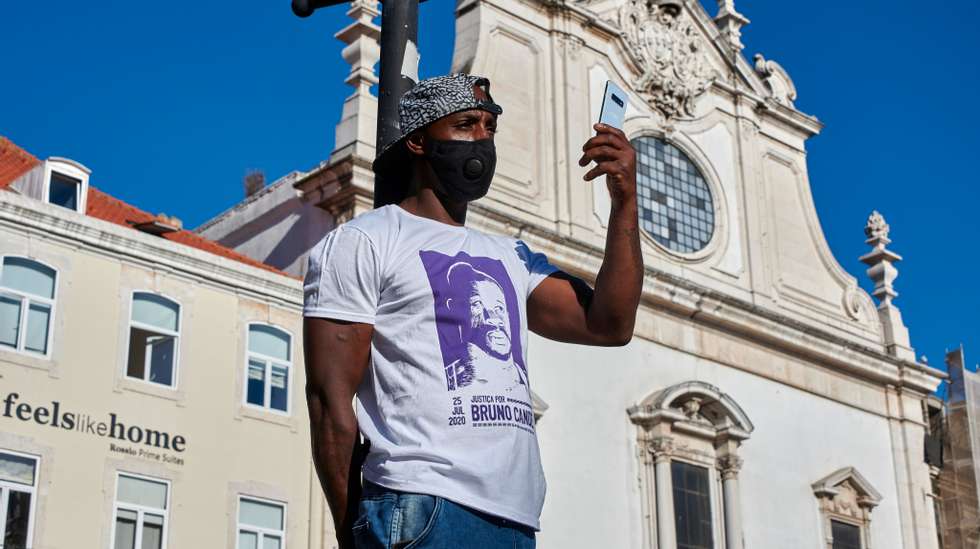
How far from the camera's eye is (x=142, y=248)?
55.3 feet

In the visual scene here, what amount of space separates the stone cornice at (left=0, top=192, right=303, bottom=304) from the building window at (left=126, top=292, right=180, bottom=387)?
0.45m

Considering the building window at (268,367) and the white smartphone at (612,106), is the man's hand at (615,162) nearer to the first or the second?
the white smartphone at (612,106)

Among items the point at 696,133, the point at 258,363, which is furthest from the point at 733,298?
the point at 258,363

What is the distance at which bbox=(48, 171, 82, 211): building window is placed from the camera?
56.9ft

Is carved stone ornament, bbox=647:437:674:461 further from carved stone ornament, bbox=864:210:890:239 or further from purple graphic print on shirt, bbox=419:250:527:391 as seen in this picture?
purple graphic print on shirt, bbox=419:250:527:391

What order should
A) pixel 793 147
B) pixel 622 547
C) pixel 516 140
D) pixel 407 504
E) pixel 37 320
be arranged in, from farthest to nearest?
pixel 793 147 < pixel 516 140 < pixel 622 547 < pixel 37 320 < pixel 407 504

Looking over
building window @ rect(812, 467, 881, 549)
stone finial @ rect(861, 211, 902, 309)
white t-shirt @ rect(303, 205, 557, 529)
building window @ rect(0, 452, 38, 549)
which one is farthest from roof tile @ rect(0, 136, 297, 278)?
white t-shirt @ rect(303, 205, 557, 529)

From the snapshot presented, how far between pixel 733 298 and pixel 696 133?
133 inches

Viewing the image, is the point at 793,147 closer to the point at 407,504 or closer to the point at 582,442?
the point at 582,442

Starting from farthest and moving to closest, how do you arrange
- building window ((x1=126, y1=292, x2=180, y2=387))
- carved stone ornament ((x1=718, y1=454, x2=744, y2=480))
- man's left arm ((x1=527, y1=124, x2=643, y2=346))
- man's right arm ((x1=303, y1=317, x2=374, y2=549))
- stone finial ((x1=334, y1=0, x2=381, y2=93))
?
carved stone ornament ((x1=718, y1=454, x2=744, y2=480)) < stone finial ((x1=334, y1=0, x2=381, y2=93)) < building window ((x1=126, y1=292, x2=180, y2=387)) < man's left arm ((x1=527, y1=124, x2=643, y2=346)) < man's right arm ((x1=303, y1=317, x2=374, y2=549))

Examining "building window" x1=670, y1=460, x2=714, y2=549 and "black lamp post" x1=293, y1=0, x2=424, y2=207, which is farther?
"building window" x1=670, y1=460, x2=714, y2=549

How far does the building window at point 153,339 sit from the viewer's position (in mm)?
16516

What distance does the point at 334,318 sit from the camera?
353 centimetres

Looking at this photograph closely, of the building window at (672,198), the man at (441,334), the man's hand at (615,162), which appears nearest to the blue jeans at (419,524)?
the man at (441,334)
